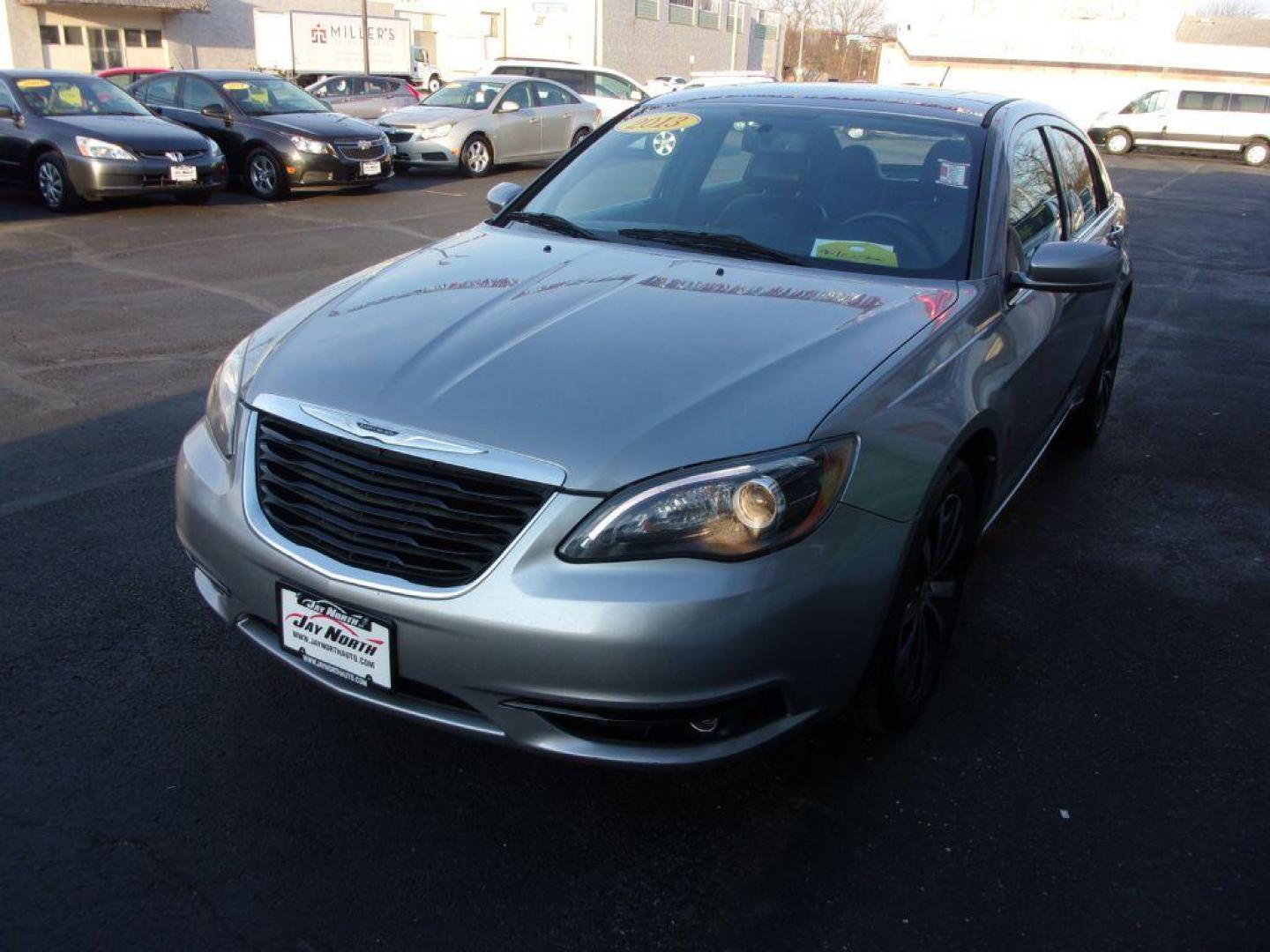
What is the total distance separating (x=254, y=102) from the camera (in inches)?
555

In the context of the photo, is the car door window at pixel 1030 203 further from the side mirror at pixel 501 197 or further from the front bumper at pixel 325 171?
the front bumper at pixel 325 171

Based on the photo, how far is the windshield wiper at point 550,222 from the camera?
3811 mm

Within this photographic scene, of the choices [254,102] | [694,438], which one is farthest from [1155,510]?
[254,102]

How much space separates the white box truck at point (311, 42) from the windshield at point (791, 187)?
110ft

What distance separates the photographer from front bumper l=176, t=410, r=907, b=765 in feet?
7.30

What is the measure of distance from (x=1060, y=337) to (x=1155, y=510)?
1260 mm

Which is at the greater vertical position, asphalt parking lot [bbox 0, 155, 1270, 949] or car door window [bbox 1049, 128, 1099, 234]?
car door window [bbox 1049, 128, 1099, 234]

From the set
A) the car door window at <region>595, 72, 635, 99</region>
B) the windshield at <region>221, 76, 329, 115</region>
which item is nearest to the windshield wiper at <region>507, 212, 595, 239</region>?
the windshield at <region>221, 76, 329, 115</region>

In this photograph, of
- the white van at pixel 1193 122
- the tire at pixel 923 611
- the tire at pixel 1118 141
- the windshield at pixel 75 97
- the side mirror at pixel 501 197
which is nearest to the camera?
the tire at pixel 923 611

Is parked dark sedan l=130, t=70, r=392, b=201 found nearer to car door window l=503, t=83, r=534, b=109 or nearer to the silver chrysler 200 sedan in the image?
car door window l=503, t=83, r=534, b=109

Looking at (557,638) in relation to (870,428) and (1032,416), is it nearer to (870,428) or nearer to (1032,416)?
(870,428)

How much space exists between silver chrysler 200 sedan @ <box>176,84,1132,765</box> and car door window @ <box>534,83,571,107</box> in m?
15.3

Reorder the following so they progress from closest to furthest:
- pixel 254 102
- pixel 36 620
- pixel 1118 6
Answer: pixel 36 620, pixel 254 102, pixel 1118 6

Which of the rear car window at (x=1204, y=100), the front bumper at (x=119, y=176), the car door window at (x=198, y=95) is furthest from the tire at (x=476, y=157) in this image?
the rear car window at (x=1204, y=100)
